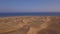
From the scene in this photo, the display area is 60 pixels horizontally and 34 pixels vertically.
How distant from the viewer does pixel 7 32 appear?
592 millimetres

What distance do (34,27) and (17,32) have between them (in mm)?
117

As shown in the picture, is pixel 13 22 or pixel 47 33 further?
pixel 13 22

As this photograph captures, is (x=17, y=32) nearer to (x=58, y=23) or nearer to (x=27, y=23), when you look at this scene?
(x=27, y=23)

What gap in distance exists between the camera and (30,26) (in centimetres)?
64

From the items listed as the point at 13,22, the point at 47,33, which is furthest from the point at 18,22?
the point at 47,33

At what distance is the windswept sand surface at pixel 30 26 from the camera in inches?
23.3

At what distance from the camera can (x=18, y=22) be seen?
0.68m

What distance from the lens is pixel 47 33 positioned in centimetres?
57

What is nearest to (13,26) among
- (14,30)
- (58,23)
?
(14,30)

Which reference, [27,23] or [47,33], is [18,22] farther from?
[47,33]

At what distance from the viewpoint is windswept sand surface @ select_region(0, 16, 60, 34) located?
23.3 inches

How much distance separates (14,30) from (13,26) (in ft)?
0.13

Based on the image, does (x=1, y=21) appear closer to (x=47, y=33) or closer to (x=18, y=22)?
(x=18, y=22)

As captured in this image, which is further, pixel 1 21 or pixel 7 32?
pixel 1 21
